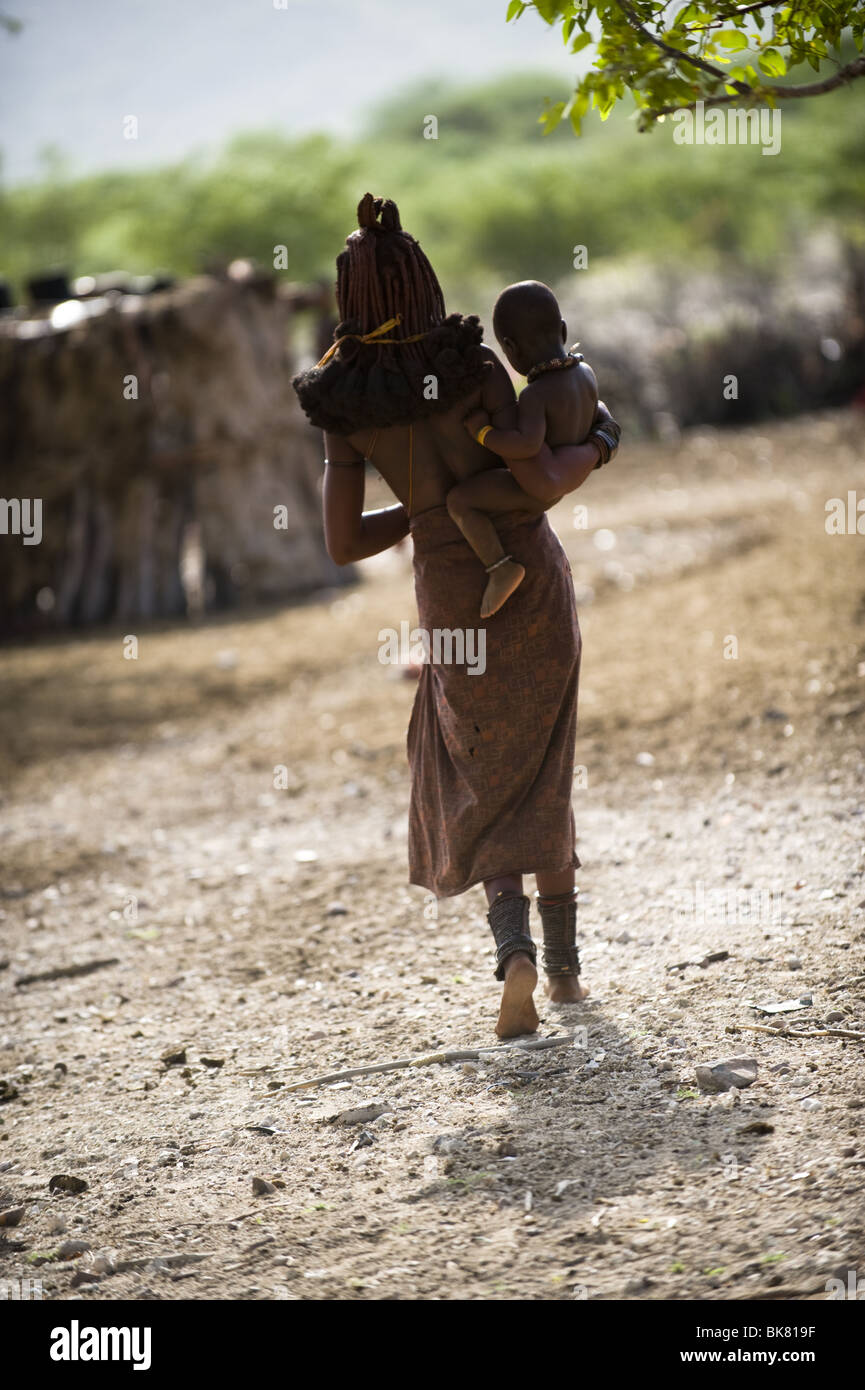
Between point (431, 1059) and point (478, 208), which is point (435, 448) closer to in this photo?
point (431, 1059)

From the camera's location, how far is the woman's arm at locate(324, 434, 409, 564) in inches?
116

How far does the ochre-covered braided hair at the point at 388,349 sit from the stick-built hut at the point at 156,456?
23.7 feet

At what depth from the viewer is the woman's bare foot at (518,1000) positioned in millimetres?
3027

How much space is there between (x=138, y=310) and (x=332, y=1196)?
8.28 meters

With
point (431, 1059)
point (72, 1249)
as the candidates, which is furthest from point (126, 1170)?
point (431, 1059)

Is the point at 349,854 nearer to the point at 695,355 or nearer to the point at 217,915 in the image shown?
the point at 217,915

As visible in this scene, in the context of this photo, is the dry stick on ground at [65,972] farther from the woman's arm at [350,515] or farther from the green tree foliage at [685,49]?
the green tree foliage at [685,49]

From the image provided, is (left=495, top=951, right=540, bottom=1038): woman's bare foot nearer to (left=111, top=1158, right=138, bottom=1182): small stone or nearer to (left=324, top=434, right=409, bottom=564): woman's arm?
(left=111, top=1158, right=138, bottom=1182): small stone

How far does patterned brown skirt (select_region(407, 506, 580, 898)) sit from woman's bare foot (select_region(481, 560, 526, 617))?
8 cm

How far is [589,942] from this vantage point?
3.77m

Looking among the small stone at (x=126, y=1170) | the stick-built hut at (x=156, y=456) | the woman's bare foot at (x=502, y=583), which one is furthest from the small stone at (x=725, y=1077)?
the stick-built hut at (x=156, y=456)

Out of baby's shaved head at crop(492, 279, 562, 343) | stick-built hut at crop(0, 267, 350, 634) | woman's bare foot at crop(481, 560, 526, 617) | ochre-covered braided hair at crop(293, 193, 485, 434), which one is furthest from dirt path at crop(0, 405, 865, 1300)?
stick-built hut at crop(0, 267, 350, 634)

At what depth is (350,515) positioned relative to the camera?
2.98m
